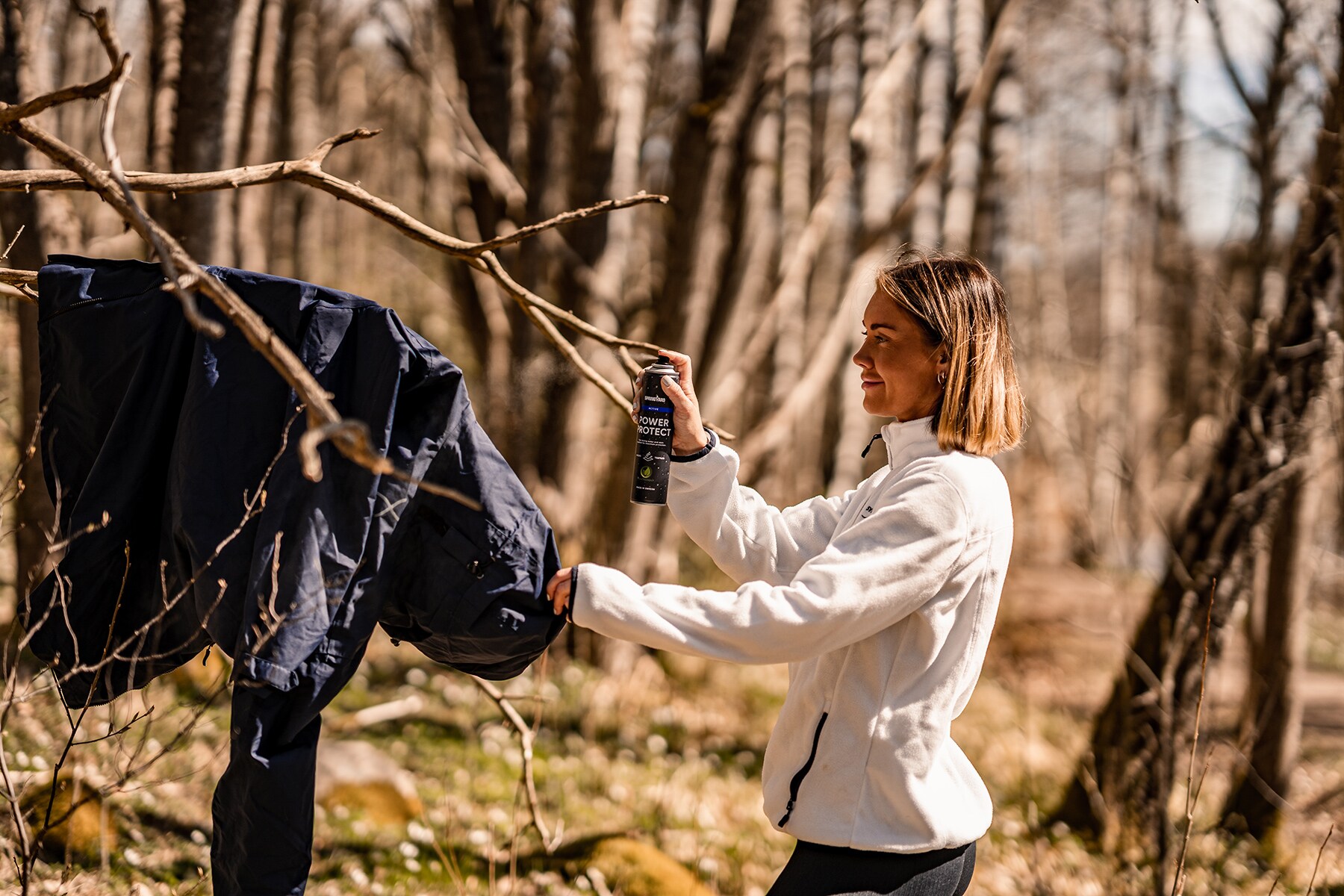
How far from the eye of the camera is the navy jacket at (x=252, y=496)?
7.66 ft

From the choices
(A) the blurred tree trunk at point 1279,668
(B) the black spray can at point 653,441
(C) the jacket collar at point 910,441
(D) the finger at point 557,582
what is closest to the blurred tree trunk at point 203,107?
(B) the black spray can at point 653,441

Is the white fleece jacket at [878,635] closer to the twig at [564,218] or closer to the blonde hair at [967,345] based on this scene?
the blonde hair at [967,345]

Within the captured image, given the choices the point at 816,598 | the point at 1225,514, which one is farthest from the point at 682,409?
the point at 1225,514

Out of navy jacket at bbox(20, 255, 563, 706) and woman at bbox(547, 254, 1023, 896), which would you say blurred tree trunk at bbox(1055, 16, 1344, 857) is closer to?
woman at bbox(547, 254, 1023, 896)

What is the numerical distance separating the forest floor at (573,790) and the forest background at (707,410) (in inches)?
1.2

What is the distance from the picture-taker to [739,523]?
2705 mm

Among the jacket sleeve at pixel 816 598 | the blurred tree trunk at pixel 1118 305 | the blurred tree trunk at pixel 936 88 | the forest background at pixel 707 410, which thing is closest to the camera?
the jacket sleeve at pixel 816 598

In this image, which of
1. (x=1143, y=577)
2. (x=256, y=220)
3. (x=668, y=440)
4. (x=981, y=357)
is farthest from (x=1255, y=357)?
(x=1143, y=577)

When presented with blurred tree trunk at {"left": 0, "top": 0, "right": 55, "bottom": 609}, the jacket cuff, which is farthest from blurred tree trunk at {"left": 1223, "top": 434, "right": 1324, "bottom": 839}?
blurred tree trunk at {"left": 0, "top": 0, "right": 55, "bottom": 609}

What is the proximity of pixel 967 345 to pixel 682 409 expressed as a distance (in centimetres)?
68

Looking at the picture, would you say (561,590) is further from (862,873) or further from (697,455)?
(862,873)

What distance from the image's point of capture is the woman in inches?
85.2

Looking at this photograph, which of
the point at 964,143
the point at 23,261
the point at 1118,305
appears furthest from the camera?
the point at 1118,305

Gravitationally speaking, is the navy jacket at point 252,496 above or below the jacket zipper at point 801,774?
above
